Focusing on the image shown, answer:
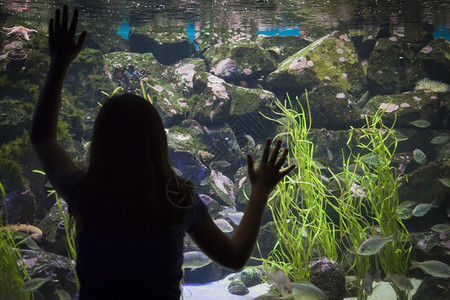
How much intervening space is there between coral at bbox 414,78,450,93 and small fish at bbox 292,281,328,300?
1130cm

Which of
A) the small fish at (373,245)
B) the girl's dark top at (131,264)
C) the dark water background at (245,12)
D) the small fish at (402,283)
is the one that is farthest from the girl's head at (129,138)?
the dark water background at (245,12)

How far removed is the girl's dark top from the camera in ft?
4.69

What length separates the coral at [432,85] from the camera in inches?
473

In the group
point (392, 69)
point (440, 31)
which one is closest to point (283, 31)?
point (392, 69)

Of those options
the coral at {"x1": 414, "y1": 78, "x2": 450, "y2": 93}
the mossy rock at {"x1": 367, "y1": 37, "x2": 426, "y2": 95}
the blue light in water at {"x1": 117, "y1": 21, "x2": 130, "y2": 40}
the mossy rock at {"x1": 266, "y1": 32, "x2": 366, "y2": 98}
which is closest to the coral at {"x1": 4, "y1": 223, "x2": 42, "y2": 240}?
the mossy rock at {"x1": 266, "y1": 32, "x2": 366, "y2": 98}

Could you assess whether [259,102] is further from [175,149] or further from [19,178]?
[19,178]

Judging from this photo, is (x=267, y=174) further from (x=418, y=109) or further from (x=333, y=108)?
(x=418, y=109)

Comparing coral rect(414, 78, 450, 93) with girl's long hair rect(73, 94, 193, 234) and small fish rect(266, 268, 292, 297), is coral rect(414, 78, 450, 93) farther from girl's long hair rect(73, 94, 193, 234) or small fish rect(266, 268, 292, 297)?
girl's long hair rect(73, 94, 193, 234)

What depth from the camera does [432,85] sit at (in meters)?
12.1

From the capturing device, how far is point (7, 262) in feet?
13.8

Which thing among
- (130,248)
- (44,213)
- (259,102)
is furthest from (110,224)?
(259,102)

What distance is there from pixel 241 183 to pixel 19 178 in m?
6.10

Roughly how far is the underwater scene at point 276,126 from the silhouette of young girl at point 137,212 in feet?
8.54

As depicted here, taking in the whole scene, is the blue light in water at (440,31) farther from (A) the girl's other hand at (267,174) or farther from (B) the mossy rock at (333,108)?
(A) the girl's other hand at (267,174)
